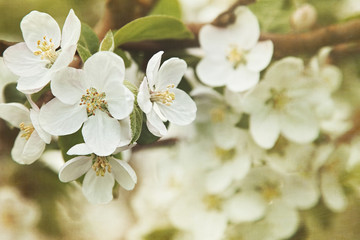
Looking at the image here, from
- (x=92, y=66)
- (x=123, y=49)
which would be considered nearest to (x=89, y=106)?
(x=92, y=66)

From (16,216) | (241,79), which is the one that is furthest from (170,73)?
(16,216)

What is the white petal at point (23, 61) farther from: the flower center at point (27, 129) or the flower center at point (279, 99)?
the flower center at point (279, 99)

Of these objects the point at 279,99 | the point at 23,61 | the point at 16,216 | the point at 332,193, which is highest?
the point at 23,61

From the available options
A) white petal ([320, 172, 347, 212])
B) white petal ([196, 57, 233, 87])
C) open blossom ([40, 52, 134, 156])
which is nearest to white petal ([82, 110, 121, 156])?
open blossom ([40, 52, 134, 156])

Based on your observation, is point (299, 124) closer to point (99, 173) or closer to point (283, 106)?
point (283, 106)

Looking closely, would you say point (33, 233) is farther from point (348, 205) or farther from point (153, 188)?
point (348, 205)

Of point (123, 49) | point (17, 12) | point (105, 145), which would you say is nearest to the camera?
point (105, 145)
